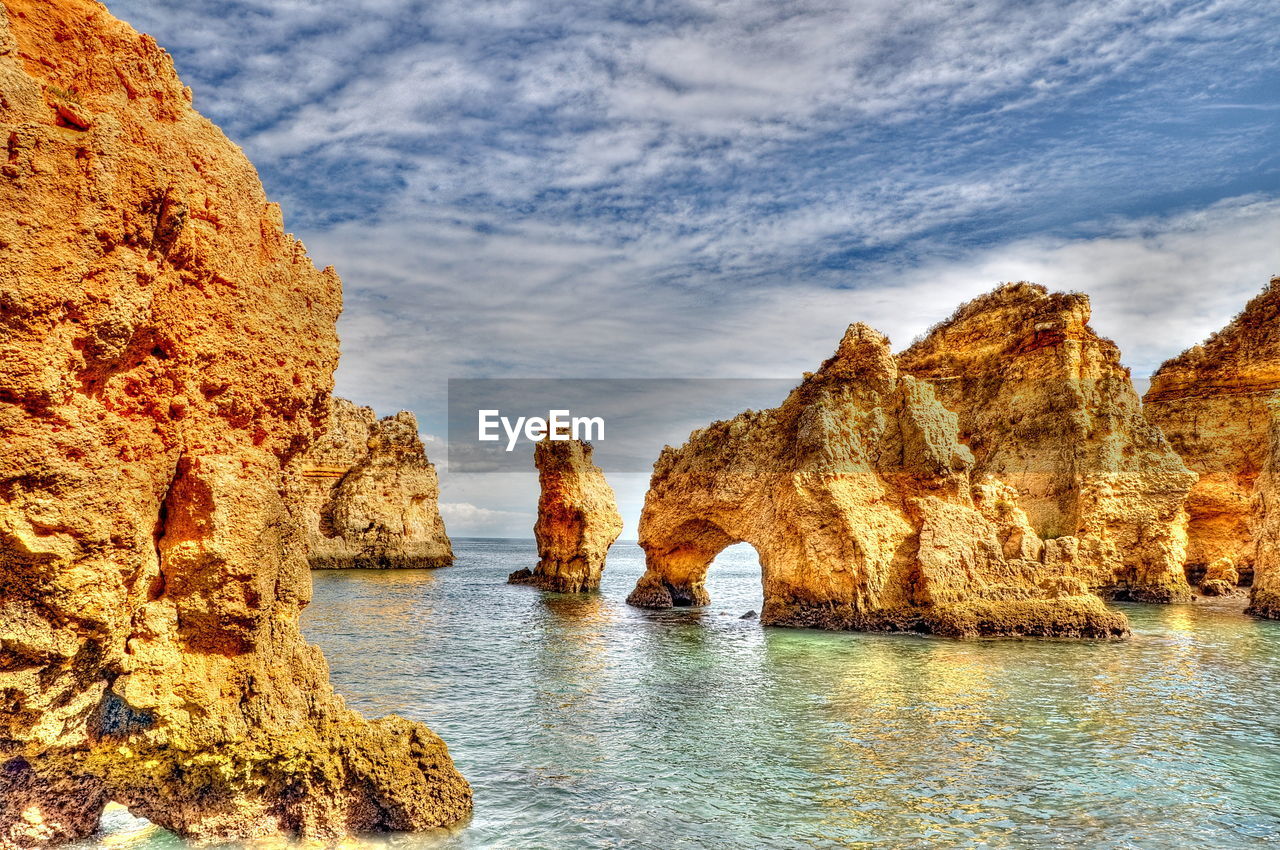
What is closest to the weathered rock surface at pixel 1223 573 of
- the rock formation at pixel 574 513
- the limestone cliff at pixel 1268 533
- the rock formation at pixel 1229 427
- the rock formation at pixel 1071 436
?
the rock formation at pixel 1229 427

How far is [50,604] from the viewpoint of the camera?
5738 mm

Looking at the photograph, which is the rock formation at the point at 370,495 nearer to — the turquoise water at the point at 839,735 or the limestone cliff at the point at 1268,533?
the turquoise water at the point at 839,735

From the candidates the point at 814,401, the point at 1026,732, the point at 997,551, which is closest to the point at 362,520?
the point at 814,401

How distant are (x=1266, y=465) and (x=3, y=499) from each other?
33.5 m

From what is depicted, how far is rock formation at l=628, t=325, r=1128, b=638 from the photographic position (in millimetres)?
22312

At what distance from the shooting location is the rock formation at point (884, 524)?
22.3 meters

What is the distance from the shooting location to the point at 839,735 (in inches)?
460

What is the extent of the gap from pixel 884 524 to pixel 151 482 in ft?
68.0

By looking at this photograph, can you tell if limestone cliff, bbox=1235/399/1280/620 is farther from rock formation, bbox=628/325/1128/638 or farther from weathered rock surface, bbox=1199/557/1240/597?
weathered rock surface, bbox=1199/557/1240/597

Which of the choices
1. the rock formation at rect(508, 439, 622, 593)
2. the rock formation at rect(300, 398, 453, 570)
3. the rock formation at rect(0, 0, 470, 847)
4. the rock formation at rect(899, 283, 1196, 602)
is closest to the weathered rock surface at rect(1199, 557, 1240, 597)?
the rock formation at rect(899, 283, 1196, 602)

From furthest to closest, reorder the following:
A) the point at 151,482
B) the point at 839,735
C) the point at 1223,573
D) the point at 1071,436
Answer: the point at 1223,573
the point at 1071,436
the point at 839,735
the point at 151,482

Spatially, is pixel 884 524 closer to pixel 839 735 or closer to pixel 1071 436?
pixel 839 735

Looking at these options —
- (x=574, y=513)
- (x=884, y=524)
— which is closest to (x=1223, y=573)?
(x=884, y=524)

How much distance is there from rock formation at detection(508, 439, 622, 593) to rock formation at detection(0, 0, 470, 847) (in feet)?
112
